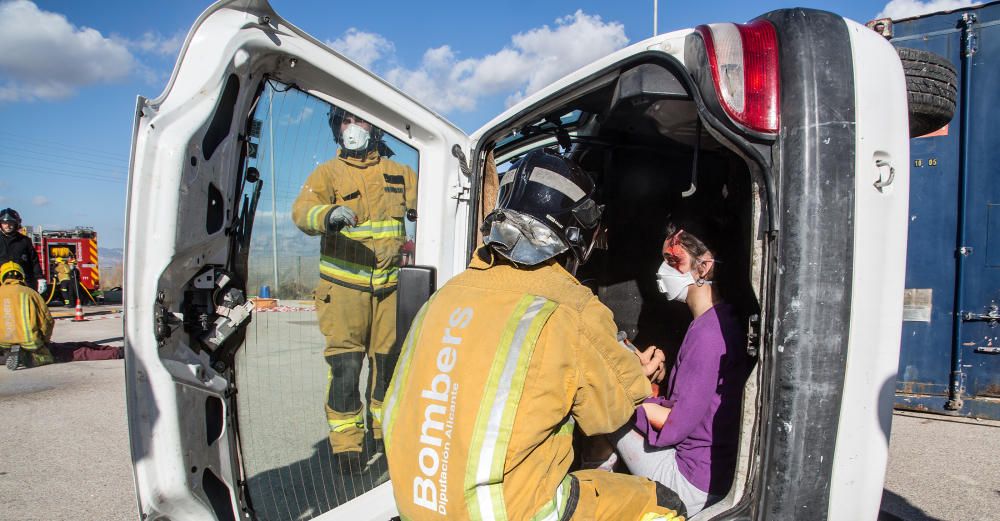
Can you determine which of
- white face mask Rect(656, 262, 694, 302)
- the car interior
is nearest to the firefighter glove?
the car interior

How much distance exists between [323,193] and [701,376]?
4.94 ft

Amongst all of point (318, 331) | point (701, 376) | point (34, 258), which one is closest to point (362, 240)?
point (318, 331)

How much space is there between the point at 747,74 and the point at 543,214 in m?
0.71

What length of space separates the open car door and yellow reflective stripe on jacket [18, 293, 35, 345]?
23.8ft

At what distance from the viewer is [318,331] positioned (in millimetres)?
2129

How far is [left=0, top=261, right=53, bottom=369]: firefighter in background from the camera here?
7.24 meters

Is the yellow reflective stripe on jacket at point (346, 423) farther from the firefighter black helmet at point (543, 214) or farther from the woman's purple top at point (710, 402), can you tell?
the woman's purple top at point (710, 402)

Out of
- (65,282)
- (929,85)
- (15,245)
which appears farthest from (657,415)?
(65,282)

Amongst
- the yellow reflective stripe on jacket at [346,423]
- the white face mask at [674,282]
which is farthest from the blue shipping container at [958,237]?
the yellow reflective stripe on jacket at [346,423]

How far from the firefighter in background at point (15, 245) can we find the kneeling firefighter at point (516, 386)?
8991 mm

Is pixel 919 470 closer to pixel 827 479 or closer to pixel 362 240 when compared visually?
pixel 827 479

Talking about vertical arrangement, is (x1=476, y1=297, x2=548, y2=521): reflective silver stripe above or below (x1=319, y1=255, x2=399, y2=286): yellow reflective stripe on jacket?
below

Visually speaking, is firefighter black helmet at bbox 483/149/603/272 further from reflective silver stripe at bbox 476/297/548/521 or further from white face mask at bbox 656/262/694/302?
white face mask at bbox 656/262/694/302

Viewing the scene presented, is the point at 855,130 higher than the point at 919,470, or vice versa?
the point at 855,130
